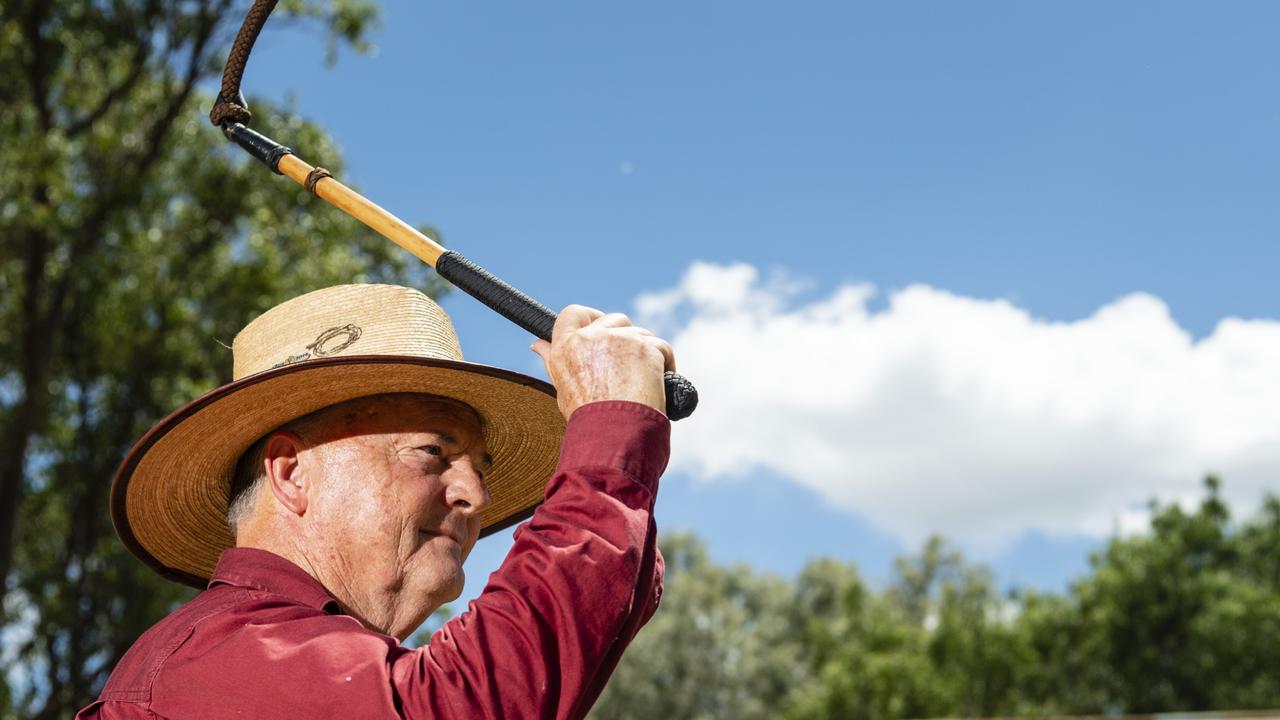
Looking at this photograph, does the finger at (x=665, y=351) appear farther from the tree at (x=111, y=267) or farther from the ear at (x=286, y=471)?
the tree at (x=111, y=267)

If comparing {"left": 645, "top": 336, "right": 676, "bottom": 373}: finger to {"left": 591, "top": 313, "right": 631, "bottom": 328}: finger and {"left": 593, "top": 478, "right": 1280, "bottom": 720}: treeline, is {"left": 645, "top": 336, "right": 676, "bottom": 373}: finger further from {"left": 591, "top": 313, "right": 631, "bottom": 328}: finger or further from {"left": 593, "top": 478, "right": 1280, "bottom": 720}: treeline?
{"left": 593, "top": 478, "right": 1280, "bottom": 720}: treeline

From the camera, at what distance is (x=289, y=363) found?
95.5 inches

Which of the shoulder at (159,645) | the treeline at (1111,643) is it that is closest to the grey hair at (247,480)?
the shoulder at (159,645)

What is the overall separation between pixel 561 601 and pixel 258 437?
978 mm

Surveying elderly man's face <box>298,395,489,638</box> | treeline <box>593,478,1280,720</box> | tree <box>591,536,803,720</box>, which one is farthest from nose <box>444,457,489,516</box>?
tree <box>591,536,803,720</box>

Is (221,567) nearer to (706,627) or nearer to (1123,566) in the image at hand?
(1123,566)

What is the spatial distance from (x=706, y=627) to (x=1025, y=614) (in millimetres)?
14468

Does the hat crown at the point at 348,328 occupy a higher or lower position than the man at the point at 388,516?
higher

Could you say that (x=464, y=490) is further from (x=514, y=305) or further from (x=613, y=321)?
(x=613, y=321)

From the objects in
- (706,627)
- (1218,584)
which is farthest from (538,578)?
(706,627)

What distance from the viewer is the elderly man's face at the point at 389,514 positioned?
224cm

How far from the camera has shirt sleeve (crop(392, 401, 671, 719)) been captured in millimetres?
1767

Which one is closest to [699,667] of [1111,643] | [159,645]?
[1111,643]

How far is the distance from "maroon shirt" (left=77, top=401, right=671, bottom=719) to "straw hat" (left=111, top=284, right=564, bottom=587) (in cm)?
50
